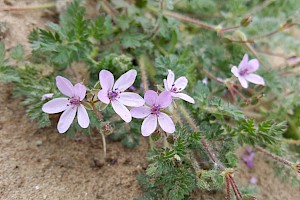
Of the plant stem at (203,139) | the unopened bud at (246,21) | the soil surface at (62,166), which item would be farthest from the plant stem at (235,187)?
the unopened bud at (246,21)

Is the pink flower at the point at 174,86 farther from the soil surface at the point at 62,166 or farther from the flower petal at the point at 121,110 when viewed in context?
the soil surface at the point at 62,166

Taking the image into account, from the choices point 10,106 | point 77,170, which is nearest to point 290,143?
point 77,170

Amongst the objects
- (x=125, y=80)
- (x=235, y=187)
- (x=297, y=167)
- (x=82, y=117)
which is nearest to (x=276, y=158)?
(x=297, y=167)

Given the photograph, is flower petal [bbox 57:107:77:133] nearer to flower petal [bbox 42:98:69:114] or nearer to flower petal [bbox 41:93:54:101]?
flower petal [bbox 42:98:69:114]

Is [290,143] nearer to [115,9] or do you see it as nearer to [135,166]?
[135,166]

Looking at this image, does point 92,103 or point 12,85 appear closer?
point 92,103

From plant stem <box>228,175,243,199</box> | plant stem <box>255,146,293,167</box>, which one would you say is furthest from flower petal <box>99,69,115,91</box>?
plant stem <box>255,146,293,167</box>
